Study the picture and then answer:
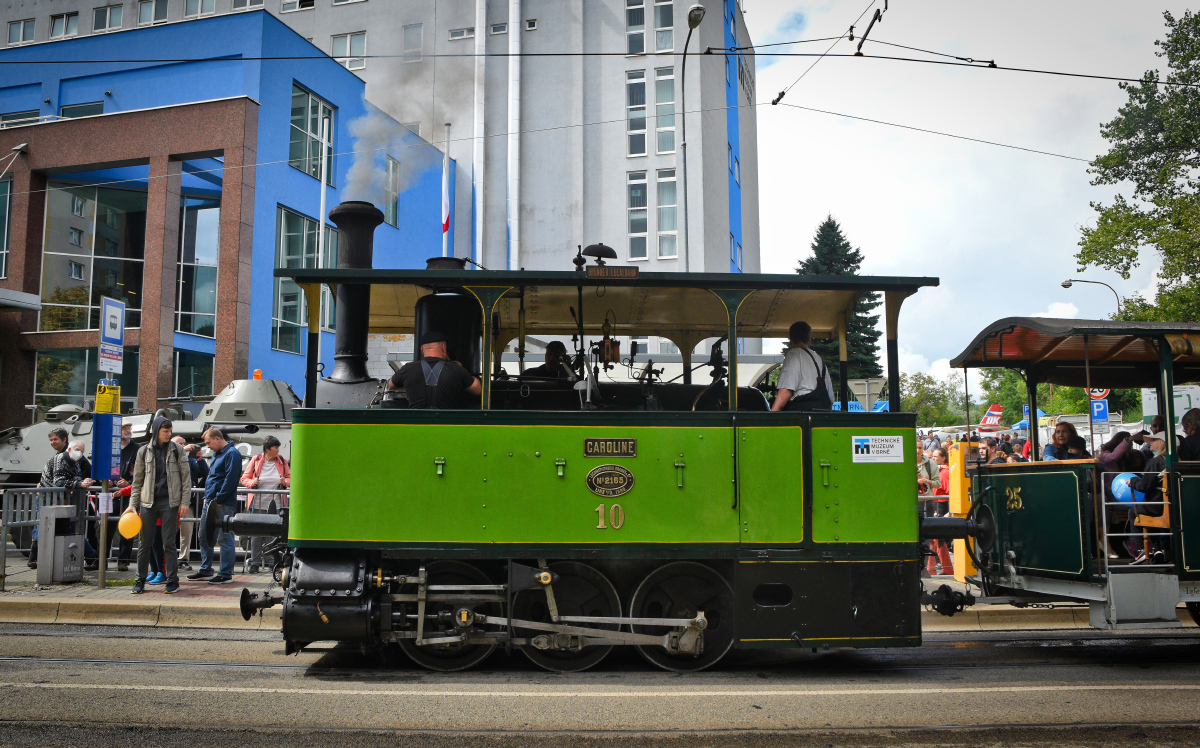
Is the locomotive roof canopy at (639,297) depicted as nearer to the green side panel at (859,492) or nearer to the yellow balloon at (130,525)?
the green side panel at (859,492)

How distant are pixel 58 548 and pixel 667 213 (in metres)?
25.5

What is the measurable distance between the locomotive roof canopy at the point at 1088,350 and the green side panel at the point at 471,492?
3192 mm

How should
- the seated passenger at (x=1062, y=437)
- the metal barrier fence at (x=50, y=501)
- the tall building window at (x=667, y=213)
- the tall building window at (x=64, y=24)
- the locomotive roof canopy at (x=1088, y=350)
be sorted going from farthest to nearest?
1. the tall building window at (x=64, y=24)
2. the tall building window at (x=667, y=213)
3. the metal barrier fence at (x=50, y=501)
4. the seated passenger at (x=1062, y=437)
5. the locomotive roof canopy at (x=1088, y=350)

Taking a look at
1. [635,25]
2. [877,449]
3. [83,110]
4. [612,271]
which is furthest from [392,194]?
[877,449]

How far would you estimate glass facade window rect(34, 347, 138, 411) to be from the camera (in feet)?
81.0

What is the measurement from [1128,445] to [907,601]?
238 centimetres

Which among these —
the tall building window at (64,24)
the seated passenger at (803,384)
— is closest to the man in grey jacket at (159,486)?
the seated passenger at (803,384)

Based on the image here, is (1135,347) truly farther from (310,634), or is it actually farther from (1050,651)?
(310,634)

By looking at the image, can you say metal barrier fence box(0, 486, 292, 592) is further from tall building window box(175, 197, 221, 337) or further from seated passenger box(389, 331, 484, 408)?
tall building window box(175, 197, 221, 337)

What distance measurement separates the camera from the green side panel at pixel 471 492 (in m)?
6.18

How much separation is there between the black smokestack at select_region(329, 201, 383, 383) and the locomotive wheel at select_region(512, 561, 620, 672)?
2.69 m

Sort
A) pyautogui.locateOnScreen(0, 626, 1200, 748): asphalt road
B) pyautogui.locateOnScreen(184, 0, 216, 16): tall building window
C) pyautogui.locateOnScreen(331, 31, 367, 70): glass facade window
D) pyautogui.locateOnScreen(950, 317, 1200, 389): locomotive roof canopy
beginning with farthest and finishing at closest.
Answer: pyautogui.locateOnScreen(331, 31, 367, 70): glass facade window → pyautogui.locateOnScreen(184, 0, 216, 16): tall building window → pyautogui.locateOnScreen(950, 317, 1200, 389): locomotive roof canopy → pyautogui.locateOnScreen(0, 626, 1200, 748): asphalt road

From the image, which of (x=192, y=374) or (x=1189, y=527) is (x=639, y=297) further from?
(x=192, y=374)

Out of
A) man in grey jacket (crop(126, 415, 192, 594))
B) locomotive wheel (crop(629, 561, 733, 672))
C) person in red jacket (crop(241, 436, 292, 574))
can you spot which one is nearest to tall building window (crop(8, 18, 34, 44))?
person in red jacket (crop(241, 436, 292, 574))
